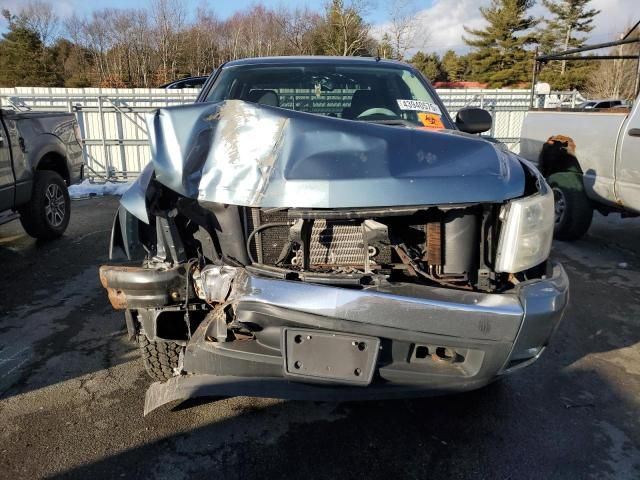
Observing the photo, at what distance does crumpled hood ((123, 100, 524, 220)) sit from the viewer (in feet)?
6.94

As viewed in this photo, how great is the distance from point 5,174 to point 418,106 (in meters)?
4.34

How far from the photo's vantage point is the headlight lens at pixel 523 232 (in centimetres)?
223

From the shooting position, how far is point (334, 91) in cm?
377

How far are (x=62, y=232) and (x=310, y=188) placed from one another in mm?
5427

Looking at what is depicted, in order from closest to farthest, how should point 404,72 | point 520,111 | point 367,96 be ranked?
point 367,96 → point 404,72 → point 520,111

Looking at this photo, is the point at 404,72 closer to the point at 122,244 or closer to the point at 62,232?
the point at 122,244

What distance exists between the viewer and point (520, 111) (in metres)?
12.5

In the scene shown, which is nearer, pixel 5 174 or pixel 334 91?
pixel 334 91

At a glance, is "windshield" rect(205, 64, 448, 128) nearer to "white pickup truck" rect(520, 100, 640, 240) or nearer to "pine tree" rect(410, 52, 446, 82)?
"white pickup truck" rect(520, 100, 640, 240)

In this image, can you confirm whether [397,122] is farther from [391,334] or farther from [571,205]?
[571,205]

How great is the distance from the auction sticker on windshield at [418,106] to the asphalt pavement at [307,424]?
6.12ft

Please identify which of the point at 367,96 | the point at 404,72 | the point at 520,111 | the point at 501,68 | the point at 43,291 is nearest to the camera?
the point at 367,96

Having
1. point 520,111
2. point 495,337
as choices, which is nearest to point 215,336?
point 495,337

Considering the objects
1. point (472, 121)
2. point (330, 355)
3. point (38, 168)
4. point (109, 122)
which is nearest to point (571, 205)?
point (472, 121)
